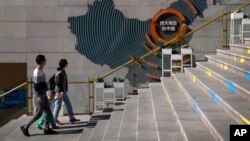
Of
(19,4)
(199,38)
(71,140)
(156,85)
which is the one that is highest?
(19,4)

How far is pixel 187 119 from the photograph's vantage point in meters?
8.26

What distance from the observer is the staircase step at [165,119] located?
307 inches

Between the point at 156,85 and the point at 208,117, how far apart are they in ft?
22.8

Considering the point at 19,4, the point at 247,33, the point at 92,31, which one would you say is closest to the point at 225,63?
the point at 247,33

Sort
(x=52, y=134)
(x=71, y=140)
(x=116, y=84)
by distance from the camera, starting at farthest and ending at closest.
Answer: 1. (x=116, y=84)
2. (x=52, y=134)
3. (x=71, y=140)

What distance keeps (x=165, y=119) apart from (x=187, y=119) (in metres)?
0.94

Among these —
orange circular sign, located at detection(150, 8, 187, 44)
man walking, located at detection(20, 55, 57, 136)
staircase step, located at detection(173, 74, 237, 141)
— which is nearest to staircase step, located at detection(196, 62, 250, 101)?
staircase step, located at detection(173, 74, 237, 141)

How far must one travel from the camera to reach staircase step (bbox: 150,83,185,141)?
7.79 m

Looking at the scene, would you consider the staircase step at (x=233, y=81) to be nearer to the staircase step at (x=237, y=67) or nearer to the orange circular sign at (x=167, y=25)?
the staircase step at (x=237, y=67)

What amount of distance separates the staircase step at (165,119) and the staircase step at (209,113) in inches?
19.7

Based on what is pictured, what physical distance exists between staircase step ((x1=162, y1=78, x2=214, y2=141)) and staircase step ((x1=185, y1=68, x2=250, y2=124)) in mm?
502

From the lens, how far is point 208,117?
292 inches

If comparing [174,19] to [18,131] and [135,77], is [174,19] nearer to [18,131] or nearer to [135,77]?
[135,77]

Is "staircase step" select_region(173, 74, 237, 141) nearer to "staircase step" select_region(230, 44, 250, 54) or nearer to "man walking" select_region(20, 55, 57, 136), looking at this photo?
"staircase step" select_region(230, 44, 250, 54)
